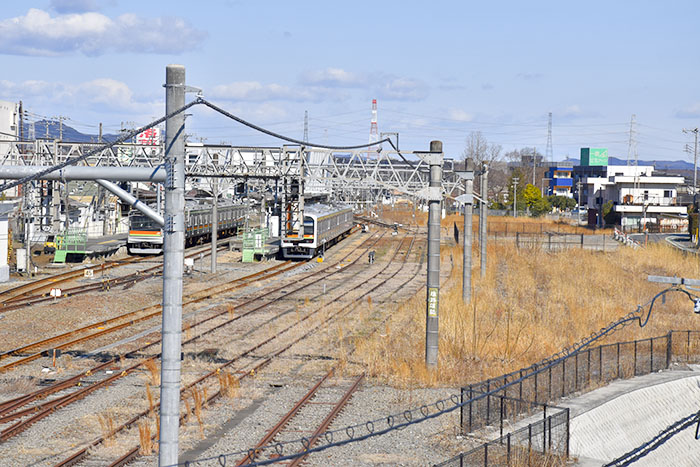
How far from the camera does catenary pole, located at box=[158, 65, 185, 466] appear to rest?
25.8 feet

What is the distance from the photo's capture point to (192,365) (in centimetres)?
1834

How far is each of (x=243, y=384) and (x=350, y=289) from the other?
666 inches

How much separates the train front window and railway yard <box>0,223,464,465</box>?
26.9 feet

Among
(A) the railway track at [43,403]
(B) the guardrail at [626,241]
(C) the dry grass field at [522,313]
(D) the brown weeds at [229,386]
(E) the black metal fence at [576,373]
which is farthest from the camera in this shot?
(B) the guardrail at [626,241]

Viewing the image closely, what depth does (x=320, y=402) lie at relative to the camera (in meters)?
15.4

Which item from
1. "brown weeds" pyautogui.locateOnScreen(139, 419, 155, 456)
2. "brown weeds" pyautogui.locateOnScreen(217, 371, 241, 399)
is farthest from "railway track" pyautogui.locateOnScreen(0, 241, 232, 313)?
"brown weeds" pyautogui.locateOnScreen(139, 419, 155, 456)

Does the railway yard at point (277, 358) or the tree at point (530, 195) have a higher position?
the tree at point (530, 195)

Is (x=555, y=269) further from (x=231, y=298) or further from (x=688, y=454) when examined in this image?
(x=688, y=454)

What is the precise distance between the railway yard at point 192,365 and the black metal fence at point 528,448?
1.14 metres

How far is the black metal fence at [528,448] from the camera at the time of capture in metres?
11.6

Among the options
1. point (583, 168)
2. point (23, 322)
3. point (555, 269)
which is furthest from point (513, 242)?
point (583, 168)

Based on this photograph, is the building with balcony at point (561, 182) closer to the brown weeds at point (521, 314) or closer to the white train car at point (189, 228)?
the white train car at point (189, 228)

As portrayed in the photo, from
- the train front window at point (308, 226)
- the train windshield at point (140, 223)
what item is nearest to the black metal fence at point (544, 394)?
the train front window at point (308, 226)

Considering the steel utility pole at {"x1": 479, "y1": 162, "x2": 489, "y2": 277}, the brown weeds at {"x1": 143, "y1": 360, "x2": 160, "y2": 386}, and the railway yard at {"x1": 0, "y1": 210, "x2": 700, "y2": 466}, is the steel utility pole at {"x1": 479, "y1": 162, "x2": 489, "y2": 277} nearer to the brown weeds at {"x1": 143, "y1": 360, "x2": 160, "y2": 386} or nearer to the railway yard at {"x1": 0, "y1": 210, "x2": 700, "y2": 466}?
the railway yard at {"x1": 0, "y1": 210, "x2": 700, "y2": 466}
